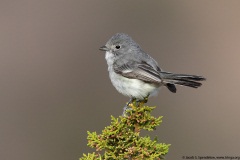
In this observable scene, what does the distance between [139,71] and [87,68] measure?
6.25m

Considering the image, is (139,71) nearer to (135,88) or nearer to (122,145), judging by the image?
(135,88)

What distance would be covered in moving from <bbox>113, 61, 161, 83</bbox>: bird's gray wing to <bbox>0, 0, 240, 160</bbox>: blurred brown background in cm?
321

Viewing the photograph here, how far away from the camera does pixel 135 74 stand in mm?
6684

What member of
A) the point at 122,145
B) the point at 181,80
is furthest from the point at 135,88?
the point at 122,145

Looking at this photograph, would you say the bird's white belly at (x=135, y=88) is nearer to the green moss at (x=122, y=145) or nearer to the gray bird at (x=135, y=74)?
the gray bird at (x=135, y=74)

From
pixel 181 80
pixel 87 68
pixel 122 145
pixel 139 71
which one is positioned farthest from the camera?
pixel 87 68

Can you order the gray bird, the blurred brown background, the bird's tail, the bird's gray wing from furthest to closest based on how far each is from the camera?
the blurred brown background < the bird's gray wing < the gray bird < the bird's tail

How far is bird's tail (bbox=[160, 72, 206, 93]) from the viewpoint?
18.8 ft

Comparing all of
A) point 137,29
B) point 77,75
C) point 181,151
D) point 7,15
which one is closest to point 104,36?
point 137,29

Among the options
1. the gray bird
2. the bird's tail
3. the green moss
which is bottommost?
the green moss

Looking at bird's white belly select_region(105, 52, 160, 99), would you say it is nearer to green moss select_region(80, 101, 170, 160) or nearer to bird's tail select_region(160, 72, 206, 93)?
bird's tail select_region(160, 72, 206, 93)

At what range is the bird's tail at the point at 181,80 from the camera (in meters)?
5.74

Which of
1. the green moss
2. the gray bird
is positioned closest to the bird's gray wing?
the gray bird

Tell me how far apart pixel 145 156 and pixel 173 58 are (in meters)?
9.14
